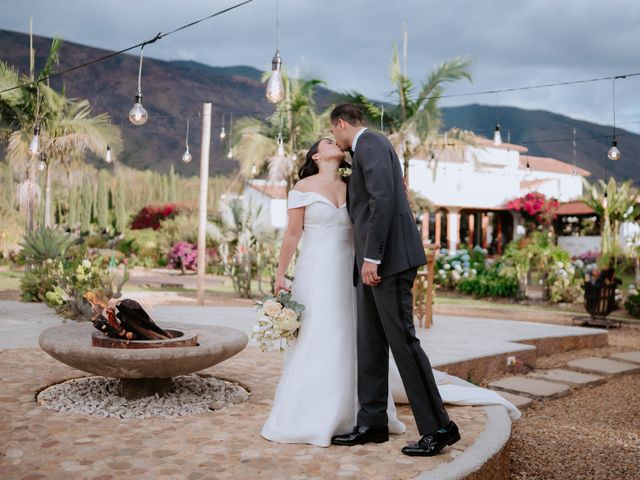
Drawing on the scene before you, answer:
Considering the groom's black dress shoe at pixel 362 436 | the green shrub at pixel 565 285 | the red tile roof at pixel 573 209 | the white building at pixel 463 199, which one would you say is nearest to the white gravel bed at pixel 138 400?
the groom's black dress shoe at pixel 362 436

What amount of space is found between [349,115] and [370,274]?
35.7 inches

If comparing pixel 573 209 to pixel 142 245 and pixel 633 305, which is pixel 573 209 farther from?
pixel 142 245

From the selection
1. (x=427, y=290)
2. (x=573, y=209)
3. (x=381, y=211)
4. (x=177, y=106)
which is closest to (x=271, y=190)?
(x=573, y=209)

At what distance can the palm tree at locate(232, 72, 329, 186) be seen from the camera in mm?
19547

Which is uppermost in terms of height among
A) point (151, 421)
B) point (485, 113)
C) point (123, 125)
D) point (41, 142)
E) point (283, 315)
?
point (485, 113)

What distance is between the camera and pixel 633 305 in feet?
43.5

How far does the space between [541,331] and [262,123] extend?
1370 centimetres

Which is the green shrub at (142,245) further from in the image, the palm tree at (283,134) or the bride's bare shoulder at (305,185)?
the bride's bare shoulder at (305,185)

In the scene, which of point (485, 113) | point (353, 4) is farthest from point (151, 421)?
point (485, 113)

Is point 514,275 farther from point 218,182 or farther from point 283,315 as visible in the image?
point 218,182

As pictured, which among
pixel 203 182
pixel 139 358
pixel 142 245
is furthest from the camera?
pixel 142 245

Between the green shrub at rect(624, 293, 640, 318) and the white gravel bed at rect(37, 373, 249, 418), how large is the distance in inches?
423

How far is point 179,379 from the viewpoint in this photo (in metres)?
5.00

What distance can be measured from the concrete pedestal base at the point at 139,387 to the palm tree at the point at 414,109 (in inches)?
518
